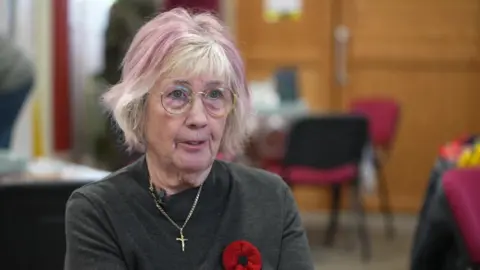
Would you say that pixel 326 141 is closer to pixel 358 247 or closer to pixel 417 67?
pixel 358 247

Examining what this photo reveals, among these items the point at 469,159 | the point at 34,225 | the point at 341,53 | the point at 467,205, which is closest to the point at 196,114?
the point at 34,225

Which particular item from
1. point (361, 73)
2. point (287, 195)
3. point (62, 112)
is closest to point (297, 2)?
point (361, 73)

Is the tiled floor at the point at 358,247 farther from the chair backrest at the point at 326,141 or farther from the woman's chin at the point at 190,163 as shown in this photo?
the woman's chin at the point at 190,163

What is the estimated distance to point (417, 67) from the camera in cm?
620

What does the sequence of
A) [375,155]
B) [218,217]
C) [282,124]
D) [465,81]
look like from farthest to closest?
1. [465,81]
2. [375,155]
3. [282,124]
4. [218,217]

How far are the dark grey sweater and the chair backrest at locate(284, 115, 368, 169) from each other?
3.04m

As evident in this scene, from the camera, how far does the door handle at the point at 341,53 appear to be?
6.23 m

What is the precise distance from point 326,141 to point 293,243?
126 inches

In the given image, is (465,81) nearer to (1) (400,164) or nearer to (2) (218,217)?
(1) (400,164)

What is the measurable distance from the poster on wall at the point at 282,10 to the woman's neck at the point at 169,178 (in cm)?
477

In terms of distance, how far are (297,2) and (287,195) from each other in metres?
4.67

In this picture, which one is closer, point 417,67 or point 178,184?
point 178,184

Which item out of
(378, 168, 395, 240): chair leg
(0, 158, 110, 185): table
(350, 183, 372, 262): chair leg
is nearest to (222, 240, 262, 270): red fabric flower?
(0, 158, 110, 185): table

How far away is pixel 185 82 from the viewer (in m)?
1.56
